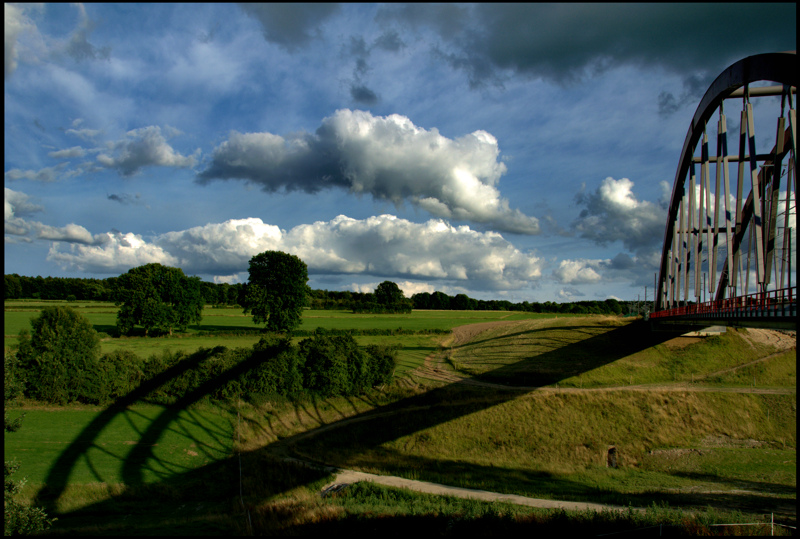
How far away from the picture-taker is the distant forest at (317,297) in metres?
87.6

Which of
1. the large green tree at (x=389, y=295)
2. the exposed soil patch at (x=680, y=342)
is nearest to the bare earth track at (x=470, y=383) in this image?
the exposed soil patch at (x=680, y=342)

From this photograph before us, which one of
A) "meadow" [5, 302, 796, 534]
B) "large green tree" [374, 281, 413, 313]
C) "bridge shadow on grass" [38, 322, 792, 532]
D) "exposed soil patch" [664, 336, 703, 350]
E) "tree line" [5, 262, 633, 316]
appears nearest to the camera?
"meadow" [5, 302, 796, 534]

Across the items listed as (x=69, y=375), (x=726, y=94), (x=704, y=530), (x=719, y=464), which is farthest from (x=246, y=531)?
(x=726, y=94)

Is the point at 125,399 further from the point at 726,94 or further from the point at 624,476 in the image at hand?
the point at 726,94

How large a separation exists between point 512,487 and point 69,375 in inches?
1139

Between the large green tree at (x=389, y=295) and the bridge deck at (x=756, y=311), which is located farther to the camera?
the large green tree at (x=389, y=295)

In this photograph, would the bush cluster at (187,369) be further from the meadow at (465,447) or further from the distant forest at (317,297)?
the distant forest at (317,297)

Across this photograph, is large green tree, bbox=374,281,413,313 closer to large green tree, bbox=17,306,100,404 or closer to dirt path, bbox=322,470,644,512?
large green tree, bbox=17,306,100,404

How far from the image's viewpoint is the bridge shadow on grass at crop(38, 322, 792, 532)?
19.9 m

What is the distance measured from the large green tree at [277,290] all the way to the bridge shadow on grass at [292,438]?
61.7 ft

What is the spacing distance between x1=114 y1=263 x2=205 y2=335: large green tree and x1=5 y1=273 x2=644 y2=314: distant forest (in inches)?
94.6

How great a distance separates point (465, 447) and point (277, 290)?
33497 millimetres

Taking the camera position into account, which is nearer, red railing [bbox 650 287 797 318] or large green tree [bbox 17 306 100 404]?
red railing [bbox 650 287 797 318]

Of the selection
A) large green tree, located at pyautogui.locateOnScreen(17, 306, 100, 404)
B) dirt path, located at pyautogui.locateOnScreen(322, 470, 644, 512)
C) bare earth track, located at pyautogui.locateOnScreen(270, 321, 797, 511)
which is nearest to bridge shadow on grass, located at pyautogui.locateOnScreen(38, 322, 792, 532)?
bare earth track, located at pyautogui.locateOnScreen(270, 321, 797, 511)
